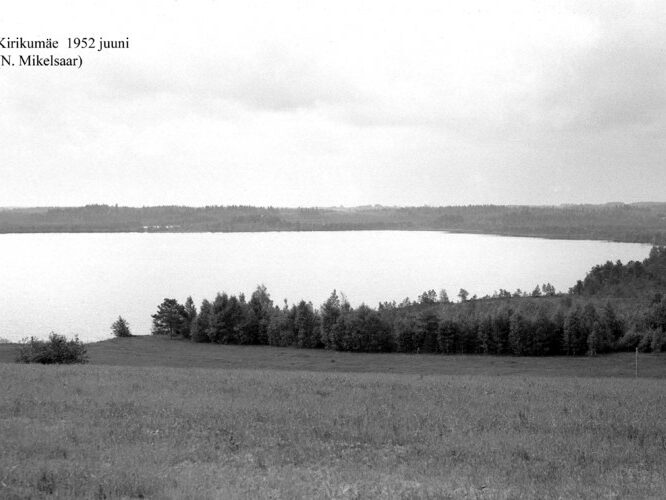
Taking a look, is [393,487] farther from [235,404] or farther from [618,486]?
[235,404]

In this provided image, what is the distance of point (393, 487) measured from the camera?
9.76 m

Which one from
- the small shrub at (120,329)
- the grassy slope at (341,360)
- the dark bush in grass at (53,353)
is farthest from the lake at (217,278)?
the dark bush in grass at (53,353)

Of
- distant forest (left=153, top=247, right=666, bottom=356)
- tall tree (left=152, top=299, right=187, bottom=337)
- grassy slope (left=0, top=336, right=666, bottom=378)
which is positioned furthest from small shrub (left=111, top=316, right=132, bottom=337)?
distant forest (left=153, top=247, right=666, bottom=356)

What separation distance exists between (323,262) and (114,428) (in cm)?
15589

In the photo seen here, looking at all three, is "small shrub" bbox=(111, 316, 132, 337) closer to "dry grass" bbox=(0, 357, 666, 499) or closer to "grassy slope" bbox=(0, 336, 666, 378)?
"grassy slope" bbox=(0, 336, 666, 378)

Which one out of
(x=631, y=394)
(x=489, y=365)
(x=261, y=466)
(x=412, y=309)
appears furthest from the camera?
(x=412, y=309)

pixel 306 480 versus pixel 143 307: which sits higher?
pixel 306 480

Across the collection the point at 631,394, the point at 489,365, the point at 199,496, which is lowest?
the point at 489,365

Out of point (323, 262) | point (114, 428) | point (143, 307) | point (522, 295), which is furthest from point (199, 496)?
point (323, 262)

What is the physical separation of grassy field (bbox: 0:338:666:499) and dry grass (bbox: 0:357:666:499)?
0.12 ft

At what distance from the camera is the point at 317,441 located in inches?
492

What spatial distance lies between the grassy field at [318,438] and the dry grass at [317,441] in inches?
1.4

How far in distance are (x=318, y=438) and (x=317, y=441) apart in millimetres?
306

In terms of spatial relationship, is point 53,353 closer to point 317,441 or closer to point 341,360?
point 317,441
